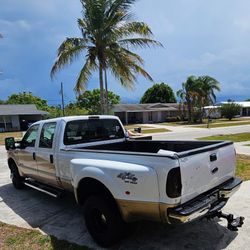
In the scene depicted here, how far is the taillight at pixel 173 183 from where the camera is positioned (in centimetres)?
353

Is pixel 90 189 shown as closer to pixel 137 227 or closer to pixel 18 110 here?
pixel 137 227

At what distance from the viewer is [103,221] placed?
14.6 ft

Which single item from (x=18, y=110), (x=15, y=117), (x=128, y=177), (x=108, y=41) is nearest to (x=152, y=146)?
(x=128, y=177)

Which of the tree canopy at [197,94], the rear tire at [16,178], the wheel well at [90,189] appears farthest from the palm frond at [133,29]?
the tree canopy at [197,94]

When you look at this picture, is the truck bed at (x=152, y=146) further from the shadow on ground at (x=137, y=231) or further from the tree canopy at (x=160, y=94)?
the tree canopy at (x=160, y=94)

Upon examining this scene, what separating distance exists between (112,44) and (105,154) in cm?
1396

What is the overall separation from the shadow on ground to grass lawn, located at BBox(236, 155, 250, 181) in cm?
347

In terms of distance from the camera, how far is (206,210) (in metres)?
3.84

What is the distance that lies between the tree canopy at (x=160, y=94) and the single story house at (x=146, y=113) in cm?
1223

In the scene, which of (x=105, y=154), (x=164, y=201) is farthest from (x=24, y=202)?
(x=164, y=201)

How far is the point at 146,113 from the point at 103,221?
52192 millimetres

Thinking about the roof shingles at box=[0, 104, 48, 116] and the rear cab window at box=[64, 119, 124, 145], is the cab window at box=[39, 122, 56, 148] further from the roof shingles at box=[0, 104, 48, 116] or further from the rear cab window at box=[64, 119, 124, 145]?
the roof shingles at box=[0, 104, 48, 116]

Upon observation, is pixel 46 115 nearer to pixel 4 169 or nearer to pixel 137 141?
pixel 4 169

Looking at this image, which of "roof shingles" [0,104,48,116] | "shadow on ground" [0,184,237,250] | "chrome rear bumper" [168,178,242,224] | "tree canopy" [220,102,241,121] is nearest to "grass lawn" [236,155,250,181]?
"shadow on ground" [0,184,237,250]
